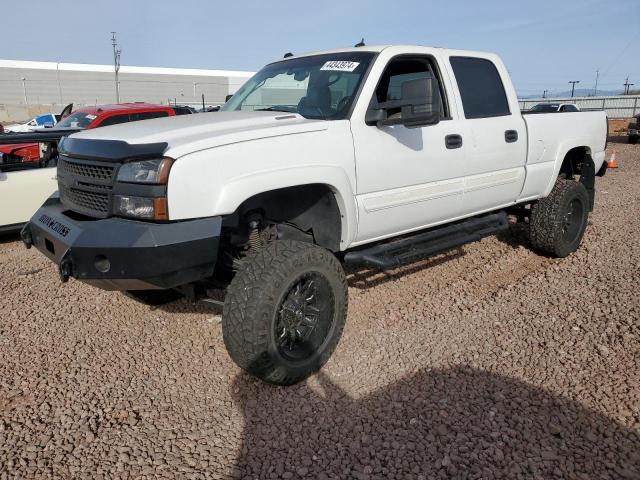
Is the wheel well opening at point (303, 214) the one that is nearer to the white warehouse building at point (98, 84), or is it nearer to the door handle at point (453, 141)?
the door handle at point (453, 141)

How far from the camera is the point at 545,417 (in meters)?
2.82

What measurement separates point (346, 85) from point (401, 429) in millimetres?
2322

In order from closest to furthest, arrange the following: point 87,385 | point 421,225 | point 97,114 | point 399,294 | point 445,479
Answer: point 445,479, point 87,385, point 421,225, point 399,294, point 97,114

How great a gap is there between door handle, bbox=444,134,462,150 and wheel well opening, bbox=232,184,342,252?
3.89 ft

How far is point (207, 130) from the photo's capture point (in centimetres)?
307

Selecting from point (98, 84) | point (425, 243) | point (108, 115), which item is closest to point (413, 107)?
point (425, 243)

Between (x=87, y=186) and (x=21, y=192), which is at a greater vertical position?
(x=87, y=186)

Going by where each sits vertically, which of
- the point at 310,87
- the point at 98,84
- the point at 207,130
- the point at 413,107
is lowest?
the point at 207,130

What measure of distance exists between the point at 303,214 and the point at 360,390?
1218 millimetres

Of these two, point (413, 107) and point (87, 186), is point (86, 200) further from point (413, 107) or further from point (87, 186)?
point (413, 107)

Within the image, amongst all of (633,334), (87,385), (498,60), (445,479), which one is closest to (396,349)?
(445,479)

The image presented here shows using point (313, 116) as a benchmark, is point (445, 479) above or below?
below

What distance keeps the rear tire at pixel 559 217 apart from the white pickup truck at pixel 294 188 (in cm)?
70

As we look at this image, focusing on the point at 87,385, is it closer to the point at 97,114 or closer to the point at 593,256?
the point at 593,256
